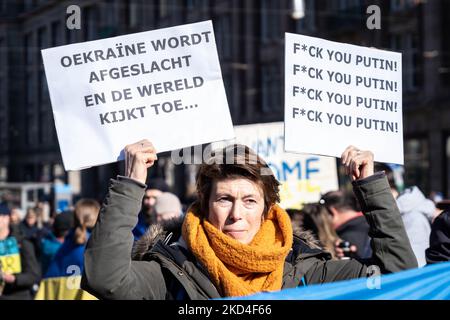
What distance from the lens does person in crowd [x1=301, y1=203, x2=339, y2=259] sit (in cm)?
598

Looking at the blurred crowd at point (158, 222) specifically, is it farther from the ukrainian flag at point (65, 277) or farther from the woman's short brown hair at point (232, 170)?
the woman's short brown hair at point (232, 170)

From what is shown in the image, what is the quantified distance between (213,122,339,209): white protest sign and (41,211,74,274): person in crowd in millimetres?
1809

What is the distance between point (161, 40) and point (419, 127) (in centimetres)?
2284

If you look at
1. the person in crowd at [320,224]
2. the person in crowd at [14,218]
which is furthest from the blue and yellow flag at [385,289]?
the person in crowd at [14,218]

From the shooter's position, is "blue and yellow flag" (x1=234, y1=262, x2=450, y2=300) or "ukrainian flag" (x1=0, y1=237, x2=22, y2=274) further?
"ukrainian flag" (x1=0, y1=237, x2=22, y2=274)

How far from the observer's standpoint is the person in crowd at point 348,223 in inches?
241

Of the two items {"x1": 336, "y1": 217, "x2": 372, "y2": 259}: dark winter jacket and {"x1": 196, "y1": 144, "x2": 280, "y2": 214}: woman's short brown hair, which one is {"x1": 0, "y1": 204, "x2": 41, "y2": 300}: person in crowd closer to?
{"x1": 336, "y1": 217, "x2": 372, "y2": 259}: dark winter jacket

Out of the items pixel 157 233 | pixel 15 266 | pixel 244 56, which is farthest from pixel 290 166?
pixel 244 56

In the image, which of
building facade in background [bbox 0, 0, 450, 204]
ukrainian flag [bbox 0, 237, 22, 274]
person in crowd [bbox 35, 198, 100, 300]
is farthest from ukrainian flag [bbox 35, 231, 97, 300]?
building facade in background [bbox 0, 0, 450, 204]

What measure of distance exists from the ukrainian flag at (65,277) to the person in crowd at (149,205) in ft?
1.70

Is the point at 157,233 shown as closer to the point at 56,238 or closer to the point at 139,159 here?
the point at 139,159

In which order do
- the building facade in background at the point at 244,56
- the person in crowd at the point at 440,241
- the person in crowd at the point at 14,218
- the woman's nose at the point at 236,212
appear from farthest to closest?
1. the building facade in background at the point at 244,56
2. the person in crowd at the point at 14,218
3. the person in crowd at the point at 440,241
4. the woman's nose at the point at 236,212

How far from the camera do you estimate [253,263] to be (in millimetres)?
3002
